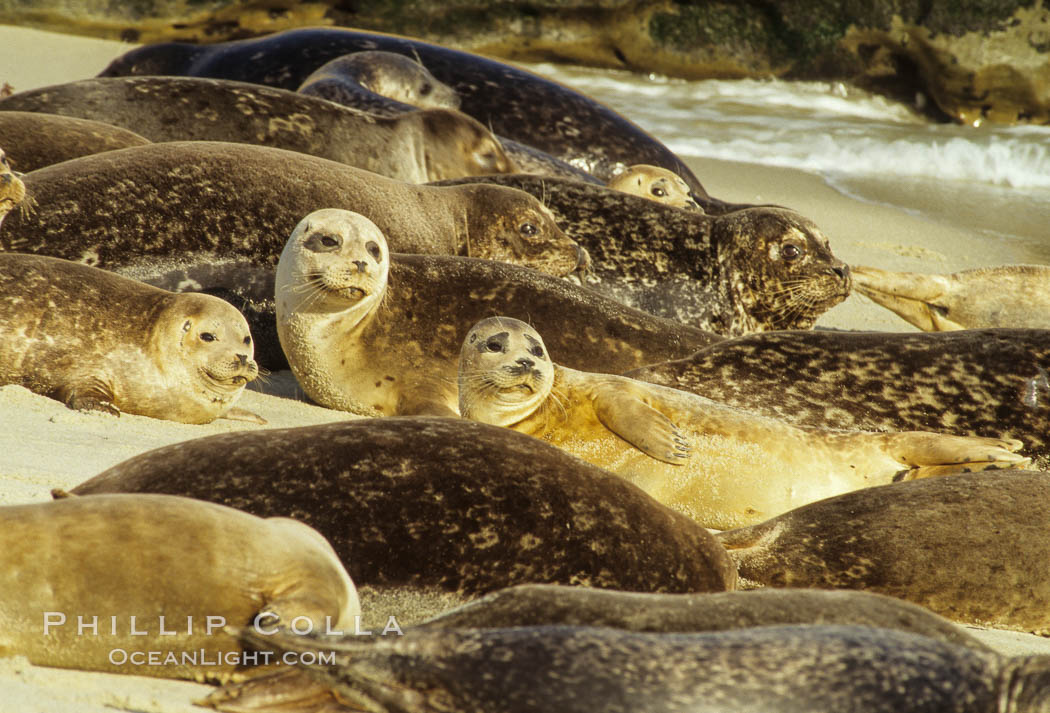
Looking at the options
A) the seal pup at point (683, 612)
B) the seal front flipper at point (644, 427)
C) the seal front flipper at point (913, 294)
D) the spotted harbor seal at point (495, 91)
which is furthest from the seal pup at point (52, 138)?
the seal pup at point (683, 612)

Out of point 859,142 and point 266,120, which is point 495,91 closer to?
point 266,120

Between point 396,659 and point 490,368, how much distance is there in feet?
8.26

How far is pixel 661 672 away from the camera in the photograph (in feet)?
6.10

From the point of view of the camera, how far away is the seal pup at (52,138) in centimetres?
580

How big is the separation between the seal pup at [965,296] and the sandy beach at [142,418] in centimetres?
49

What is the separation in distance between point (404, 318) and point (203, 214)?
95 cm

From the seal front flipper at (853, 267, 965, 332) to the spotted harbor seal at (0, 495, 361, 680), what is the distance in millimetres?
4773

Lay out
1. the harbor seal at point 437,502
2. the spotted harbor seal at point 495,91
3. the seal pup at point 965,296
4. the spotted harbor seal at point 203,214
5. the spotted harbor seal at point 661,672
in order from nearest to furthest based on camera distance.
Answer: the spotted harbor seal at point 661,672, the harbor seal at point 437,502, the spotted harbor seal at point 203,214, the seal pup at point 965,296, the spotted harbor seal at point 495,91

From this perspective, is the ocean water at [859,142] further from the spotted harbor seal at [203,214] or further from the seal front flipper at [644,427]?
the seal front flipper at [644,427]

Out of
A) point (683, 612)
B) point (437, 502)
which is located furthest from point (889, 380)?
point (683, 612)

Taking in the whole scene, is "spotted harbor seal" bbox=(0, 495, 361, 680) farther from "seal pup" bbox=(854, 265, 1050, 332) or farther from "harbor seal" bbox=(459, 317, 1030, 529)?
"seal pup" bbox=(854, 265, 1050, 332)

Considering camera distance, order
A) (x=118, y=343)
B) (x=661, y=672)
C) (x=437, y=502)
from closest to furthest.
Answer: (x=661, y=672) < (x=437, y=502) < (x=118, y=343)

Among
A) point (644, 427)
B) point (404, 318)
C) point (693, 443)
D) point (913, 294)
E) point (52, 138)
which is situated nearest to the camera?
point (644, 427)

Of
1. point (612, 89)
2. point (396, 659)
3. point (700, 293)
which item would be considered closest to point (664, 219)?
point (700, 293)
